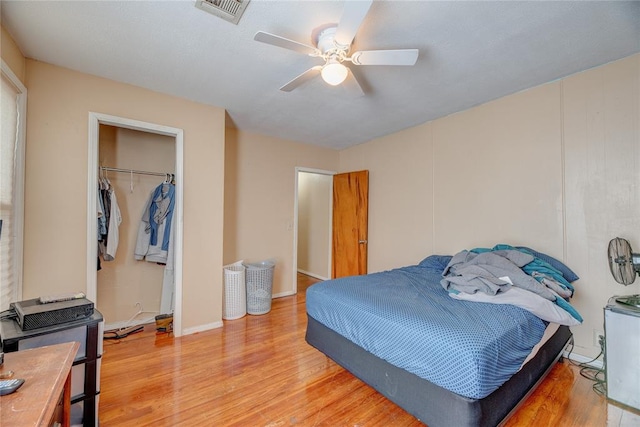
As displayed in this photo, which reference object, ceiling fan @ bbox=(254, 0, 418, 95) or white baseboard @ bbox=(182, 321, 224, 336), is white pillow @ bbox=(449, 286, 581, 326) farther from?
white baseboard @ bbox=(182, 321, 224, 336)

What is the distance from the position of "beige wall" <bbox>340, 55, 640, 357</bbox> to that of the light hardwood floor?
97 cm

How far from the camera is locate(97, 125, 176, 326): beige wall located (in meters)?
2.95

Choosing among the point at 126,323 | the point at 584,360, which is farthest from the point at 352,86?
the point at 126,323

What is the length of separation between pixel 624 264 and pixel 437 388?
171 centimetres

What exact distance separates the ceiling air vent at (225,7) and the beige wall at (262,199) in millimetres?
2310

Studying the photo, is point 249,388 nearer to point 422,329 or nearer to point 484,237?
point 422,329

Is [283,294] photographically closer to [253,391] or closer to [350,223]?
[350,223]

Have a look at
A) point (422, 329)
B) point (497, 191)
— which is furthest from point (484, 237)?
point (422, 329)

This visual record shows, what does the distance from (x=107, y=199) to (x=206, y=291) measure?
4.61 ft

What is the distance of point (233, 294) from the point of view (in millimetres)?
3340

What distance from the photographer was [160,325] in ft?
9.45

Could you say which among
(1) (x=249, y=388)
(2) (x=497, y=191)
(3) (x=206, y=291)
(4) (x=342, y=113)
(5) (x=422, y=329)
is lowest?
(1) (x=249, y=388)

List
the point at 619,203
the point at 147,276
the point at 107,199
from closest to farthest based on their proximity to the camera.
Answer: the point at 619,203 → the point at 107,199 → the point at 147,276

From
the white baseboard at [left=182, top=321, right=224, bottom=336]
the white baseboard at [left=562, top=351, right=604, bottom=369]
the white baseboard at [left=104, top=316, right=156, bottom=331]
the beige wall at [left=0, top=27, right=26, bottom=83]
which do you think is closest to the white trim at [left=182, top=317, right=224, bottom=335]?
the white baseboard at [left=182, top=321, right=224, bottom=336]
